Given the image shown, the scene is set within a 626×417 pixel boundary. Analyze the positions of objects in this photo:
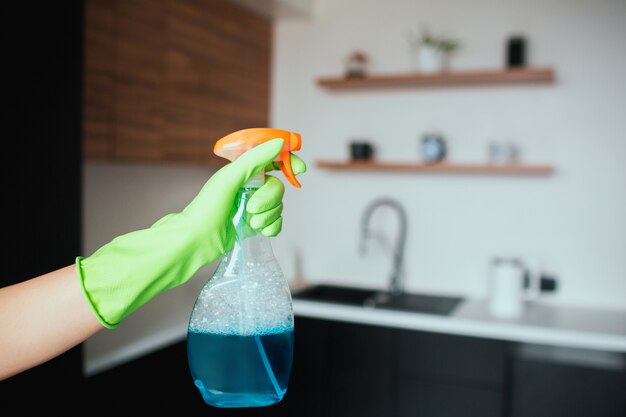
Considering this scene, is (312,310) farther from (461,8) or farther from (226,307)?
(226,307)

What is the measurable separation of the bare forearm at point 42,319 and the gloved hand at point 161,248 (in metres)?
0.02

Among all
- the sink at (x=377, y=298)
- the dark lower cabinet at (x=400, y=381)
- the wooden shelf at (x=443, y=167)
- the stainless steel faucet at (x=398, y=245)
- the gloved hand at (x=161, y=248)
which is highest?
the wooden shelf at (x=443, y=167)

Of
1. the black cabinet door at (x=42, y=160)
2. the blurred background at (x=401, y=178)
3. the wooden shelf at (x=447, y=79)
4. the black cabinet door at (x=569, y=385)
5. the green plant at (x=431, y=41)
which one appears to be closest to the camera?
the black cabinet door at (x=42, y=160)

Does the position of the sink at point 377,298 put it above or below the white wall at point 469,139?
below

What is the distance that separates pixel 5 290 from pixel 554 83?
103 inches

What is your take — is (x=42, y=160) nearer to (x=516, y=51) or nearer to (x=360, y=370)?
(x=360, y=370)

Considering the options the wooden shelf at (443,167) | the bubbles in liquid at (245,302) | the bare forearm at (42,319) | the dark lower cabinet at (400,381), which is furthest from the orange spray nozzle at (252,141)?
the wooden shelf at (443,167)

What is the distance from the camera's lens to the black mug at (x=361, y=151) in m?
3.15

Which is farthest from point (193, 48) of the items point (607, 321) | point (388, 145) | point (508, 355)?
point (607, 321)

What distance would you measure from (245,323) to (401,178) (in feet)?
8.25

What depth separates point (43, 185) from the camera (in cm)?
162

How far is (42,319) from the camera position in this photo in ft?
2.74

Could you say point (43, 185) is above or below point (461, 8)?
below

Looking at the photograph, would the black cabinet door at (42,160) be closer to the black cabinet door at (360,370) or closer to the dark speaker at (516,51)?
the black cabinet door at (360,370)
